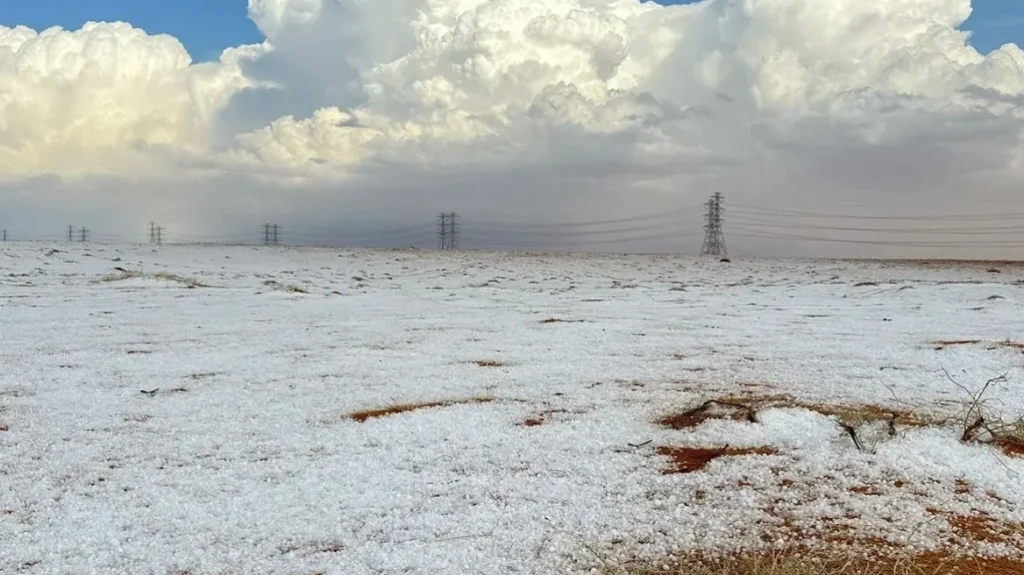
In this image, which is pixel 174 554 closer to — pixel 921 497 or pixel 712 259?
pixel 921 497

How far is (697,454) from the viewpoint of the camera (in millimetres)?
2781

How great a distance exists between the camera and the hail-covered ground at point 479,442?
2.15 meters

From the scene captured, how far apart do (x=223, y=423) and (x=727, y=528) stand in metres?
2.09

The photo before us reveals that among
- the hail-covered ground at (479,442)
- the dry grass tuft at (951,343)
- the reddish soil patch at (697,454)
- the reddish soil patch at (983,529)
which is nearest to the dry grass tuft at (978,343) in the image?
the dry grass tuft at (951,343)

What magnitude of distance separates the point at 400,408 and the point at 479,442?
0.67m

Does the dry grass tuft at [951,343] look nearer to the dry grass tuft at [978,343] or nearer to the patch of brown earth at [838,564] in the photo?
the dry grass tuft at [978,343]

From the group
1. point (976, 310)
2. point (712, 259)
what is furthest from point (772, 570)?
point (712, 259)

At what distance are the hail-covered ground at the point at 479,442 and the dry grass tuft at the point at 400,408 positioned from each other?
4 cm

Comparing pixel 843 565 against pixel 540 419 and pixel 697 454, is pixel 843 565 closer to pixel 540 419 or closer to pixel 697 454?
pixel 697 454

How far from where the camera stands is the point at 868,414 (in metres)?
3.15

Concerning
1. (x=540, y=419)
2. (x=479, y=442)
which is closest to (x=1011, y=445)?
(x=540, y=419)

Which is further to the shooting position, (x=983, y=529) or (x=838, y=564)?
(x=983, y=529)

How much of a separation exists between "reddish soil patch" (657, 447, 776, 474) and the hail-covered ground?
0.02 metres

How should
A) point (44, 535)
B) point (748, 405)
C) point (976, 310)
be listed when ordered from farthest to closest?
point (976, 310)
point (748, 405)
point (44, 535)
